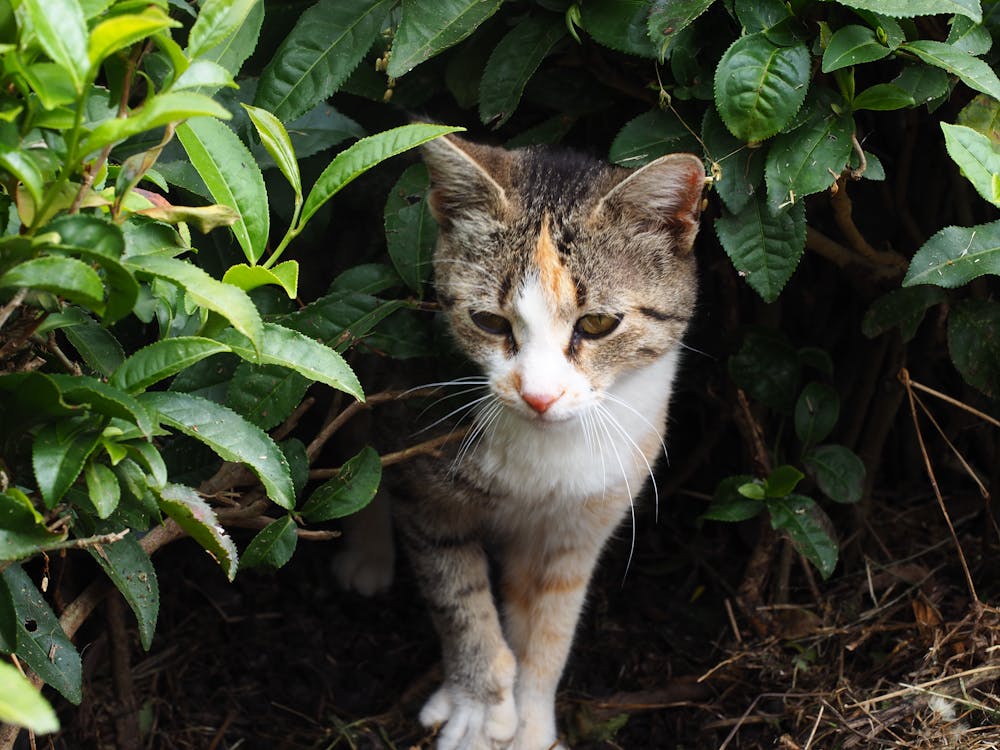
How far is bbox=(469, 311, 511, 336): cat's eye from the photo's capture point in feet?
7.70

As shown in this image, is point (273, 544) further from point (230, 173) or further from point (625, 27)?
point (625, 27)

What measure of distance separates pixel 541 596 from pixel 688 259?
1000 millimetres

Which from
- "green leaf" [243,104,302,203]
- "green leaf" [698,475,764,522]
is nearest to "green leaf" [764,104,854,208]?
"green leaf" [698,475,764,522]

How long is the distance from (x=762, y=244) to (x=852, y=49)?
17.4 inches

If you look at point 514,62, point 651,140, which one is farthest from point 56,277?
point 651,140

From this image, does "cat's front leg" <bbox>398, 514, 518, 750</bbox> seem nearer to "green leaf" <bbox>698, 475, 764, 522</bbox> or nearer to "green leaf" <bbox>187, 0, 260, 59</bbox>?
A: "green leaf" <bbox>698, 475, 764, 522</bbox>

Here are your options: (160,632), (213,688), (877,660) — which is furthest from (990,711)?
(160,632)

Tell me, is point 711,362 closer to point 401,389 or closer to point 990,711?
point 401,389

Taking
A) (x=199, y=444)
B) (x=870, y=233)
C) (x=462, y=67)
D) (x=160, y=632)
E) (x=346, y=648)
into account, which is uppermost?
(x=462, y=67)

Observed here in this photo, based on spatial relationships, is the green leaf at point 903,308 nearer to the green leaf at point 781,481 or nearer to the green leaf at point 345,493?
the green leaf at point 781,481

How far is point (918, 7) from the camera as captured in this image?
1918mm

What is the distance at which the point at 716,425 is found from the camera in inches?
131

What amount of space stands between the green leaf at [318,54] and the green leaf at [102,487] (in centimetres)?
97

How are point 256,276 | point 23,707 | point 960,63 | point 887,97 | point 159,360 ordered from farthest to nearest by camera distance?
point 887,97 → point 960,63 → point 256,276 → point 159,360 → point 23,707
